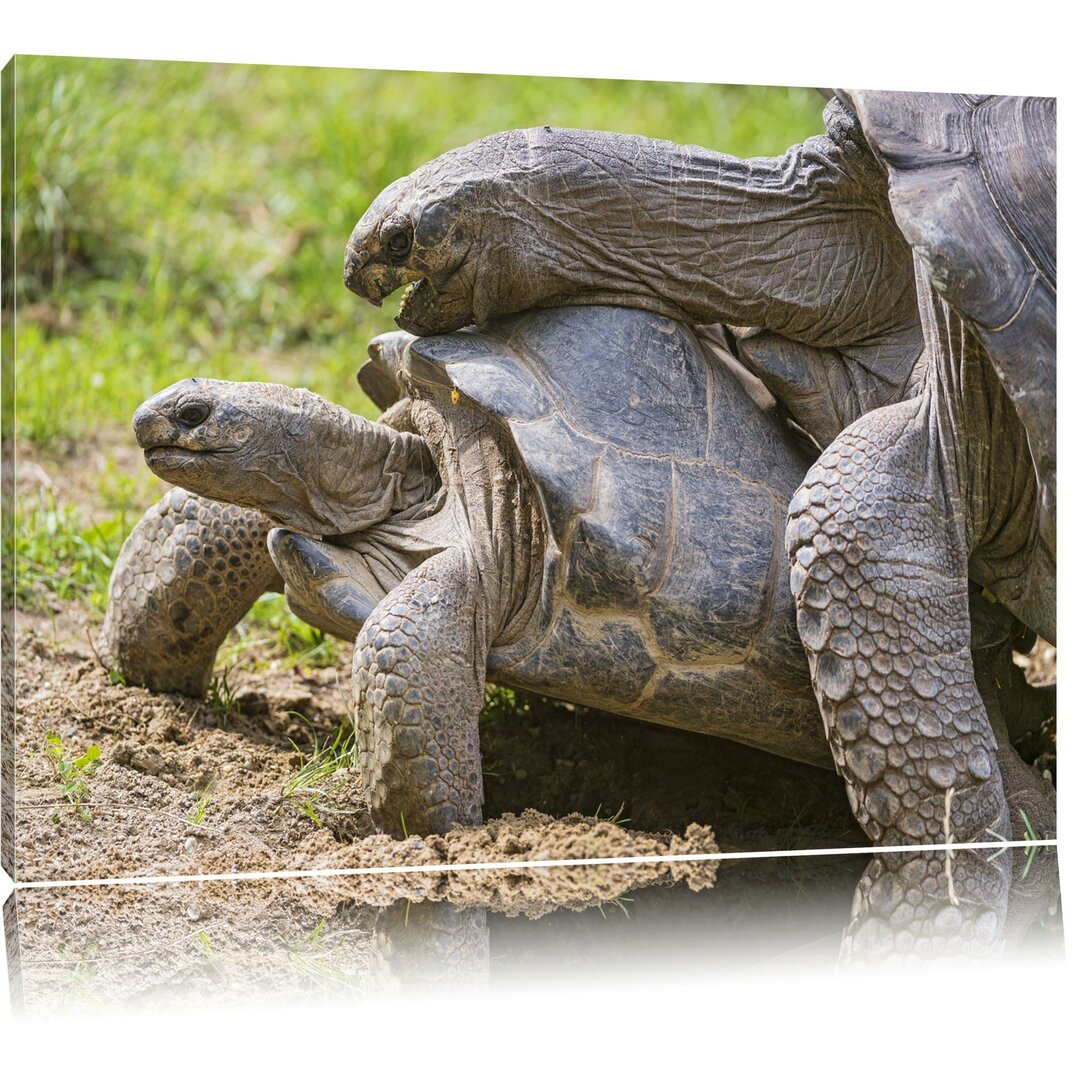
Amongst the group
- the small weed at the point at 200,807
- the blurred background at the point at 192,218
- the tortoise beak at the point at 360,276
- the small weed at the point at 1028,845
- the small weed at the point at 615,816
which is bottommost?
the small weed at the point at 1028,845

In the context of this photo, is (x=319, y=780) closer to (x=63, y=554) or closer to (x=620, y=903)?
(x=620, y=903)

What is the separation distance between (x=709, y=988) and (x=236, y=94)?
19.8ft

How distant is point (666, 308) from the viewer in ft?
11.0

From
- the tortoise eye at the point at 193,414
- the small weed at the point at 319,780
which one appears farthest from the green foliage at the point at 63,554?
the tortoise eye at the point at 193,414

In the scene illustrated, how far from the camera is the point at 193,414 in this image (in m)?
3.19

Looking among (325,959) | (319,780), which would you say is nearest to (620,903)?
(325,959)

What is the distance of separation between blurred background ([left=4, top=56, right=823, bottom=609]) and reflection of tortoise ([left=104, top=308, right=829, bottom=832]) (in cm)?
129

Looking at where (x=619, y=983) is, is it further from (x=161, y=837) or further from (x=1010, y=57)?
(x=1010, y=57)

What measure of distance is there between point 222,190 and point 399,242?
12.7ft

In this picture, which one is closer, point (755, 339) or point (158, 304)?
point (755, 339)

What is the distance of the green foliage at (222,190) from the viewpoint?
5637 millimetres

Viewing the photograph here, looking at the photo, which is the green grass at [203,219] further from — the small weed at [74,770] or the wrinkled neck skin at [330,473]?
the wrinkled neck skin at [330,473]

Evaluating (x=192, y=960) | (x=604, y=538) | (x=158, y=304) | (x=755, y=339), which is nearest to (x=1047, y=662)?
(x=755, y=339)

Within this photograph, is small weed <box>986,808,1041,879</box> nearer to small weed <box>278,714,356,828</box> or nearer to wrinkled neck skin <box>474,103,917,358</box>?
wrinkled neck skin <box>474,103,917,358</box>
